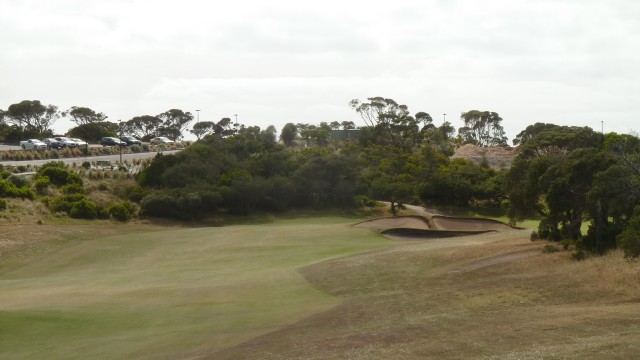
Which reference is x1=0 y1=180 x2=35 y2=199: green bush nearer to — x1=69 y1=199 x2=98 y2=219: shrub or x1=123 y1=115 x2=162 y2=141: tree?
x1=69 y1=199 x2=98 y2=219: shrub

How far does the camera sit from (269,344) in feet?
73.0

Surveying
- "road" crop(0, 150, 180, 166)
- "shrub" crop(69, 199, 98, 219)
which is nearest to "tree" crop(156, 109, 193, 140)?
"road" crop(0, 150, 180, 166)

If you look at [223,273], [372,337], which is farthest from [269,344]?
[223,273]

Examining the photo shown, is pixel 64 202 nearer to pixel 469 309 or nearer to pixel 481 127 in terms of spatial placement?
pixel 469 309

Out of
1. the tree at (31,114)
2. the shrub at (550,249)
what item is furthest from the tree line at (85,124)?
the shrub at (550,249)

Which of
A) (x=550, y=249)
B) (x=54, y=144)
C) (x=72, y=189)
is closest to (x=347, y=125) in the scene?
(x=54, y=144)

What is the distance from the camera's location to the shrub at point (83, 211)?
2472 inches

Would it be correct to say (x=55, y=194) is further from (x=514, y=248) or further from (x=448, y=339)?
(x=448, y=339)

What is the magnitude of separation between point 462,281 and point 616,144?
11670 millimetres

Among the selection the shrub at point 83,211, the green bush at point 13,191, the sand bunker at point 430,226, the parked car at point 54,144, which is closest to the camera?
the sand bunker at point 430,226

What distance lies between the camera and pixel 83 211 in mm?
63125

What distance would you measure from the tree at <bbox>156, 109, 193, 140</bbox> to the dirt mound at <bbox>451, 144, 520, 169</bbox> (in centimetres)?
7120

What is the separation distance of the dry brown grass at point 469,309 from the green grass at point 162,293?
193 cm

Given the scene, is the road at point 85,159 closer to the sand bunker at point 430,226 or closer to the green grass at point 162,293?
the green grass at point 162,293
